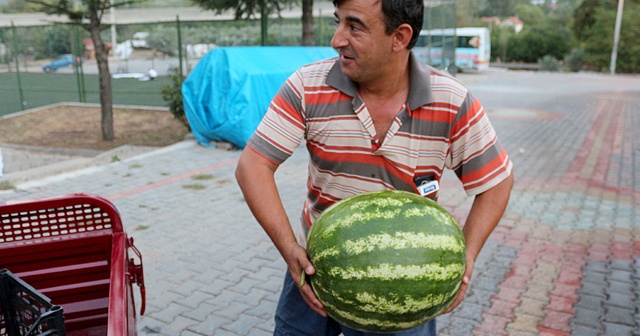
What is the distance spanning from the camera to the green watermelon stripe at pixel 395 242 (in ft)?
5.38

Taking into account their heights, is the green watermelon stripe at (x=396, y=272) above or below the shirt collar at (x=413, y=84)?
below

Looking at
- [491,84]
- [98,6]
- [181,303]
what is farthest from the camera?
[491,84]

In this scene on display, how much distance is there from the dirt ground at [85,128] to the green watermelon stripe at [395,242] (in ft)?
31.9

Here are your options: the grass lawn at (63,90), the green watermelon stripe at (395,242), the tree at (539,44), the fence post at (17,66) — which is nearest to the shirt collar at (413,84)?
the green watermelon stripe at (395,242)

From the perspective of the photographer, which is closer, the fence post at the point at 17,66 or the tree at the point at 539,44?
the fence post at the point at 17,66

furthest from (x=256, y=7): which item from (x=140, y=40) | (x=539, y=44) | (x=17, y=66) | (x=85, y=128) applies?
(x=539, y=44)

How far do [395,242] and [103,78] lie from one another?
10.7 m

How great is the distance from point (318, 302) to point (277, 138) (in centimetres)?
61

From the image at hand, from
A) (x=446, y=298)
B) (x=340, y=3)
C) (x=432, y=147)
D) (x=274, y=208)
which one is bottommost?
(x=446, y=298)

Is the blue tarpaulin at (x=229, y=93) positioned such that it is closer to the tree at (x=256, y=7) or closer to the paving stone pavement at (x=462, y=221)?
the paving stone pavement at (x=462, y=221)

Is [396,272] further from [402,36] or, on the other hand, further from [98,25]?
[98,25]

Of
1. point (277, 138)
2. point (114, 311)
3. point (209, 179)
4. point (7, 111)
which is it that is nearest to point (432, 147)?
point (277, 138)

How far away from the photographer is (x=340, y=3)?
1.91 meters

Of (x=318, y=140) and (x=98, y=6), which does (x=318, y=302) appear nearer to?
(x=318, y=140)
